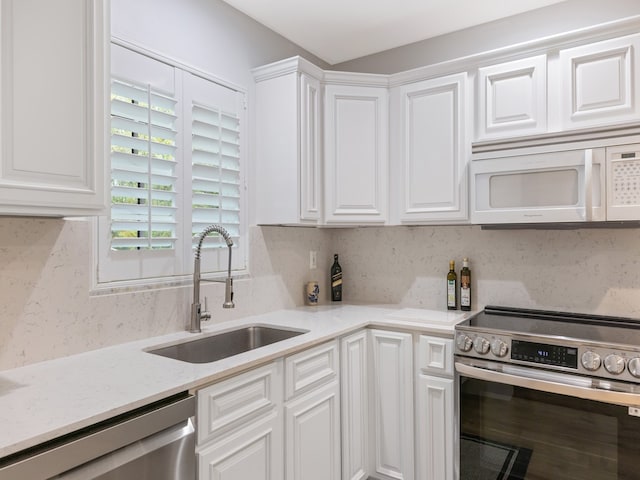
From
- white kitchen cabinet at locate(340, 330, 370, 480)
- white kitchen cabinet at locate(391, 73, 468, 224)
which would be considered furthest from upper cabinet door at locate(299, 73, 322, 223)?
white kitchen cabinet at locate(340, 330, 370, 480)

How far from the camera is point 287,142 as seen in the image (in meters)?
2.32

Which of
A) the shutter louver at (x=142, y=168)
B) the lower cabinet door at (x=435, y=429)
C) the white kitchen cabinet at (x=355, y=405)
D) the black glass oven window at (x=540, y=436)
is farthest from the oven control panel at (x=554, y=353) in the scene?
the shutter louver at (x=142, y=168)

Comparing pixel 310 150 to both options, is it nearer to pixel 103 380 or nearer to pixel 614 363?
pixel 103 380

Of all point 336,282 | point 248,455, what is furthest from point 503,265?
point 248,455

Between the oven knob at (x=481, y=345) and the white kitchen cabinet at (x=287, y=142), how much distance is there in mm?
1075

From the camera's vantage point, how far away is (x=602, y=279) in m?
2.14

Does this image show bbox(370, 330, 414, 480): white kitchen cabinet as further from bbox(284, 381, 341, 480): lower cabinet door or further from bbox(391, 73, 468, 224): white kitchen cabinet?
bbox(391, 73, 468, 224): white kitchen cabinet

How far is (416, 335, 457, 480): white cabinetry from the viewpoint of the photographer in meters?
2.00

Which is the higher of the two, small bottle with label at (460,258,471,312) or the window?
the window

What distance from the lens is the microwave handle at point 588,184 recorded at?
1830 mm

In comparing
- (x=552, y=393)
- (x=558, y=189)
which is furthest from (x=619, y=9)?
(x=552, y=393)

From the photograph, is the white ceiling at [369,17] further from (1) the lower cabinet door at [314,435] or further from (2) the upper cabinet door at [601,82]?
(1) the lower cabinet door at [314,435]

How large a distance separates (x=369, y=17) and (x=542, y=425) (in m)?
2.24

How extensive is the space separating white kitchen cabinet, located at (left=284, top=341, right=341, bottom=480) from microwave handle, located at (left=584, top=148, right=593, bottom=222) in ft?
4.19
